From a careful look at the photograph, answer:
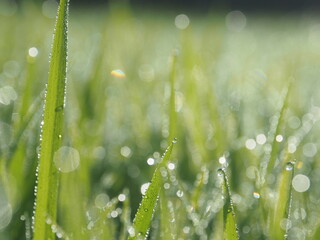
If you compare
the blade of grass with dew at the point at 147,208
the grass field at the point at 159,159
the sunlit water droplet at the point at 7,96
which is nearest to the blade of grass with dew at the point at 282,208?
the grass field at the point at 159,159

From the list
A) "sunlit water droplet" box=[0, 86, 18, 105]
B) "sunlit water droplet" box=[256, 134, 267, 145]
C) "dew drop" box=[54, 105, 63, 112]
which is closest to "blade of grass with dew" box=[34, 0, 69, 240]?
"dew drop" box=[54, 105, 63, 112]

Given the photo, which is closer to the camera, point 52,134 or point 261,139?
point 52,134

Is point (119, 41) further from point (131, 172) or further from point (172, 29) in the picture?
point (172, 29)

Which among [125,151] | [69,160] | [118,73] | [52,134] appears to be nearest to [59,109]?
[52,134]

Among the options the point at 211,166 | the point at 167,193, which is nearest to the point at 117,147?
the point at 211,166

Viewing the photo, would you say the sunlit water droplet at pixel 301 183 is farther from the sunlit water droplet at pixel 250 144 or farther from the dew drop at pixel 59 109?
the dew drop at pixel 59 109

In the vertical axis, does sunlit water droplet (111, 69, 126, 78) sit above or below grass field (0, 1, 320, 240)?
above

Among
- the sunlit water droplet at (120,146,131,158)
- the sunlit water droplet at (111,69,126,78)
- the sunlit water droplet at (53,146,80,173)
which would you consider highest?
the sunlit water droplet at (111,69,126,78)

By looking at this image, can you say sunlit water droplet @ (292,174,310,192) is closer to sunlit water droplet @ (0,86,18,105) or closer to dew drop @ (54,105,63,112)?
dew drop @ (54,105,63,112)

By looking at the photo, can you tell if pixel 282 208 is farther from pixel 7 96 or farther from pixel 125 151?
pixel 7 96
